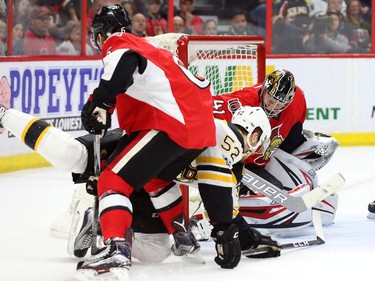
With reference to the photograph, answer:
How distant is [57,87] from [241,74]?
240 cm

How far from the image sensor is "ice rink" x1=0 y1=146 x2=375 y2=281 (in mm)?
3814

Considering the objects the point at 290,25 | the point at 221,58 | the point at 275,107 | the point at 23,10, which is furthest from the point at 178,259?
the point at 290,25

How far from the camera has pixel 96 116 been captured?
11.9 feet

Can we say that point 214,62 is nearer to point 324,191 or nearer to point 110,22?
point 324,191

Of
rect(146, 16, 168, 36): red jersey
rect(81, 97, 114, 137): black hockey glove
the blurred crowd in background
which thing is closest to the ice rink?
rect(81, 97, 114, 137): black hockey glove

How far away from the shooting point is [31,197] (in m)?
5.80

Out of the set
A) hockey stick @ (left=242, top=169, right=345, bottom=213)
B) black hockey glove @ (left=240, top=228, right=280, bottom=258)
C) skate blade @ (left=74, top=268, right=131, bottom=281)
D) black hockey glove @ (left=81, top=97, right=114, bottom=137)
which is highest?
black hockey glove @ (left=81, top=97, right=114, bottom=137)

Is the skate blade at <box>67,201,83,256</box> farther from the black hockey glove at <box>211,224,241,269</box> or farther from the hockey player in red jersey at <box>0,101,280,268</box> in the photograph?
the black hockey glove at <box>211,224,241,269</box>

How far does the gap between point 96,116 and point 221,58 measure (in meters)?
1.37

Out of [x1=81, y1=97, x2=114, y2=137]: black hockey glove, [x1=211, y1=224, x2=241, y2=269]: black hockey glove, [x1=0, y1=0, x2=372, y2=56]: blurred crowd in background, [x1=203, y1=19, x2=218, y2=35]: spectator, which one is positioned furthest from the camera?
[x1=203, y1=19, x2=218, y2=35]: spectator

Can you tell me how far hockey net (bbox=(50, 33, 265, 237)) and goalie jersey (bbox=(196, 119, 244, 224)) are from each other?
1.79ft

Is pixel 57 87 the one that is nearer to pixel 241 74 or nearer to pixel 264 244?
pixel 241 74

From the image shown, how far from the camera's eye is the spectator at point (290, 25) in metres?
8.71

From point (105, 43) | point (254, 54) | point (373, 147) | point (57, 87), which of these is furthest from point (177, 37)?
point (373, 147)
